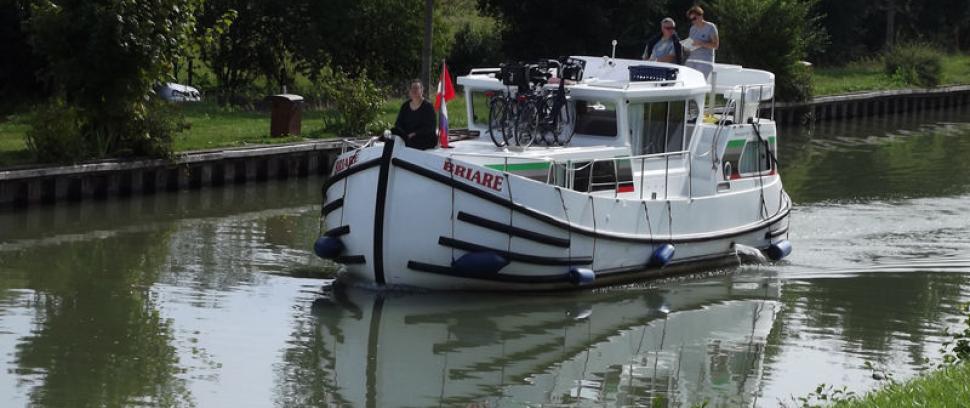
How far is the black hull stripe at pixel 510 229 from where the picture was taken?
730 inches

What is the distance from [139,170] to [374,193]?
9194 mm

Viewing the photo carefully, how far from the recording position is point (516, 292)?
19719 mm

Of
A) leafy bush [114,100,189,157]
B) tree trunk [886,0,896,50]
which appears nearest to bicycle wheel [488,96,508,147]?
leafy bush [114,100,189,157]

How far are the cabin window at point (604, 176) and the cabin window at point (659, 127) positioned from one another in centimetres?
107

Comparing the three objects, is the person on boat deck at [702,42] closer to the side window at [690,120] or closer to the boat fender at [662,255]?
the side window at [690,120]

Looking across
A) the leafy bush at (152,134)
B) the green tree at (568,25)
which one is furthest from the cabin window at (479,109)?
the green tree at (568,25)

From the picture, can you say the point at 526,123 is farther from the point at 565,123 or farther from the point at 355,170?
the point at 355,170

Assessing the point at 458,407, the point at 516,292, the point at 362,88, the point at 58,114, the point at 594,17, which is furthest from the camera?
the point at 594,17

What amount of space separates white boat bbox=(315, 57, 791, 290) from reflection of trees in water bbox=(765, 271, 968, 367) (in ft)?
5.05

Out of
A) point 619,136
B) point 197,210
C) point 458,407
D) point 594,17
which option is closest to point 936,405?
point 458,407

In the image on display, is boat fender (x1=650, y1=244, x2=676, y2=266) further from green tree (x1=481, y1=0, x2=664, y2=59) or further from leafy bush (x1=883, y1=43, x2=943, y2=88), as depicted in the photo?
leafy bush (x1=883, y1=43, x2=943, y2=88)

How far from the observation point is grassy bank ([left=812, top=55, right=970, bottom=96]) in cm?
4909

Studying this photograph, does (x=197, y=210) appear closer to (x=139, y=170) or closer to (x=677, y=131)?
(x=139, y=170)

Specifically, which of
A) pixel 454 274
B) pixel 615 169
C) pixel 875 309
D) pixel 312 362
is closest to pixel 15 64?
pixel 615 169
